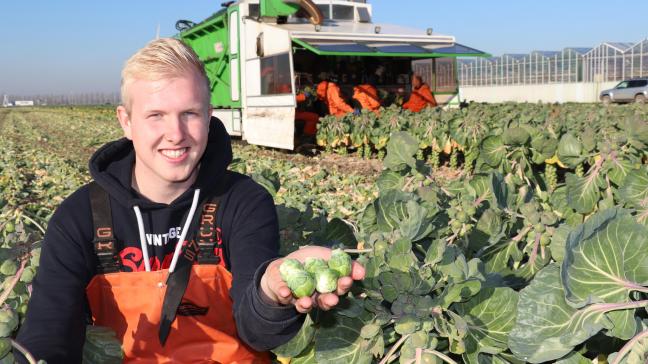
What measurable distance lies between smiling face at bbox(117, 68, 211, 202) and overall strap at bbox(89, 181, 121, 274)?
0.62 feet

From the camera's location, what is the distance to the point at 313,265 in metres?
1.35

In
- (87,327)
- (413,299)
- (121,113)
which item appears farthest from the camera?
(121,113)

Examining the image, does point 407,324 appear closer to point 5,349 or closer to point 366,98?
point 5,349

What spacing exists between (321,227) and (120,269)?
962mm

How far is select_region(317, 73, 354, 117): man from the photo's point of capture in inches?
468

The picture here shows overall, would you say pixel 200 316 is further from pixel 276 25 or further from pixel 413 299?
pixel 276 25

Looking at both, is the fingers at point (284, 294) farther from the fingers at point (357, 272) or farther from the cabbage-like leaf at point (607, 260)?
the cabbage-like leaf at point (607, 260)

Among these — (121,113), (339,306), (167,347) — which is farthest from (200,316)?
(121,113)

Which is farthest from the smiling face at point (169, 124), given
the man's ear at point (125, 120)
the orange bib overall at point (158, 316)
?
the orange bib overall at point (158, 316)

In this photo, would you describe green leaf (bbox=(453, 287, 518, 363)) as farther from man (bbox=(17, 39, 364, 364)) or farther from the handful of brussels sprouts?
man (bbox=(17, 39, 364, 364))

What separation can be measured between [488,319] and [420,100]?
1129cm

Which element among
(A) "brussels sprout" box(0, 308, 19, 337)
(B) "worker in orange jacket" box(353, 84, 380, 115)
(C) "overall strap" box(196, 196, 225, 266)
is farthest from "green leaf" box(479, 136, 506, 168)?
(B) "worker in orange jacket" box(353, 84, 380, 115)

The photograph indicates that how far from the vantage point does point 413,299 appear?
158 cm

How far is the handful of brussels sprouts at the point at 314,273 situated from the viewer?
52.2 inches
